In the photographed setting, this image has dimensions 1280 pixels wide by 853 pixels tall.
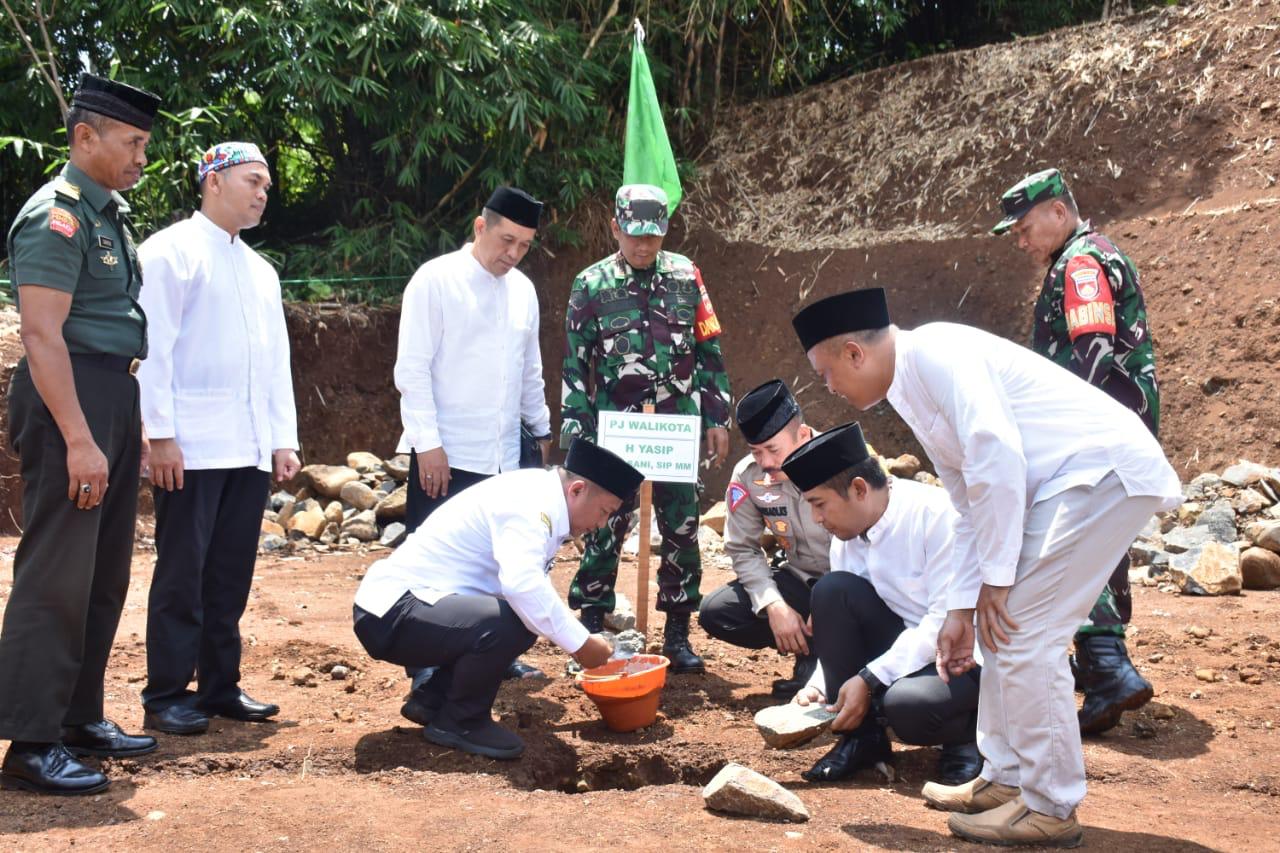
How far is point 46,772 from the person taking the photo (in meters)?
3.63

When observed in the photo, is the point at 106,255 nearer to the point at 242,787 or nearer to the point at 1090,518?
the point at 242,787

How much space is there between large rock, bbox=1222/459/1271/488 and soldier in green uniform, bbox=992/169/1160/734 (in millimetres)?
3354

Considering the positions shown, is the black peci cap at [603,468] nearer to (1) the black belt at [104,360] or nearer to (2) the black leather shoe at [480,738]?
(2) the black leather shoe at [480,738]

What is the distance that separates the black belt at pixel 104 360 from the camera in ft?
12.4

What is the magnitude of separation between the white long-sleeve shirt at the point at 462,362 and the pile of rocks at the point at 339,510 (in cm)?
336

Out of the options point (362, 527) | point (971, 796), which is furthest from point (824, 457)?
point (362, 527)

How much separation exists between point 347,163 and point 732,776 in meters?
9.42

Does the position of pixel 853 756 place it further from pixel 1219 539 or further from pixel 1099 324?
pixel 1219 539

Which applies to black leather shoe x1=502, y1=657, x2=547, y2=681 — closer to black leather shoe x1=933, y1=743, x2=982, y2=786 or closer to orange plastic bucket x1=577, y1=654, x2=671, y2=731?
orange plastic bucket x1=577, y1=654, x2=671, y2=731

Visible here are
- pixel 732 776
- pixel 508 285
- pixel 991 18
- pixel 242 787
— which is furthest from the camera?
pixel 991 18

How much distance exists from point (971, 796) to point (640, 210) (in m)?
2.88

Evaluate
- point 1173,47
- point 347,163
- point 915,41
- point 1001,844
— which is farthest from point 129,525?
point 915,41

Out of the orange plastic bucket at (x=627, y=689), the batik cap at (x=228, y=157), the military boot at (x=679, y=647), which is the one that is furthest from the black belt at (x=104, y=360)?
the military boot at (x=679, y=647)

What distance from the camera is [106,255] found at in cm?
383
